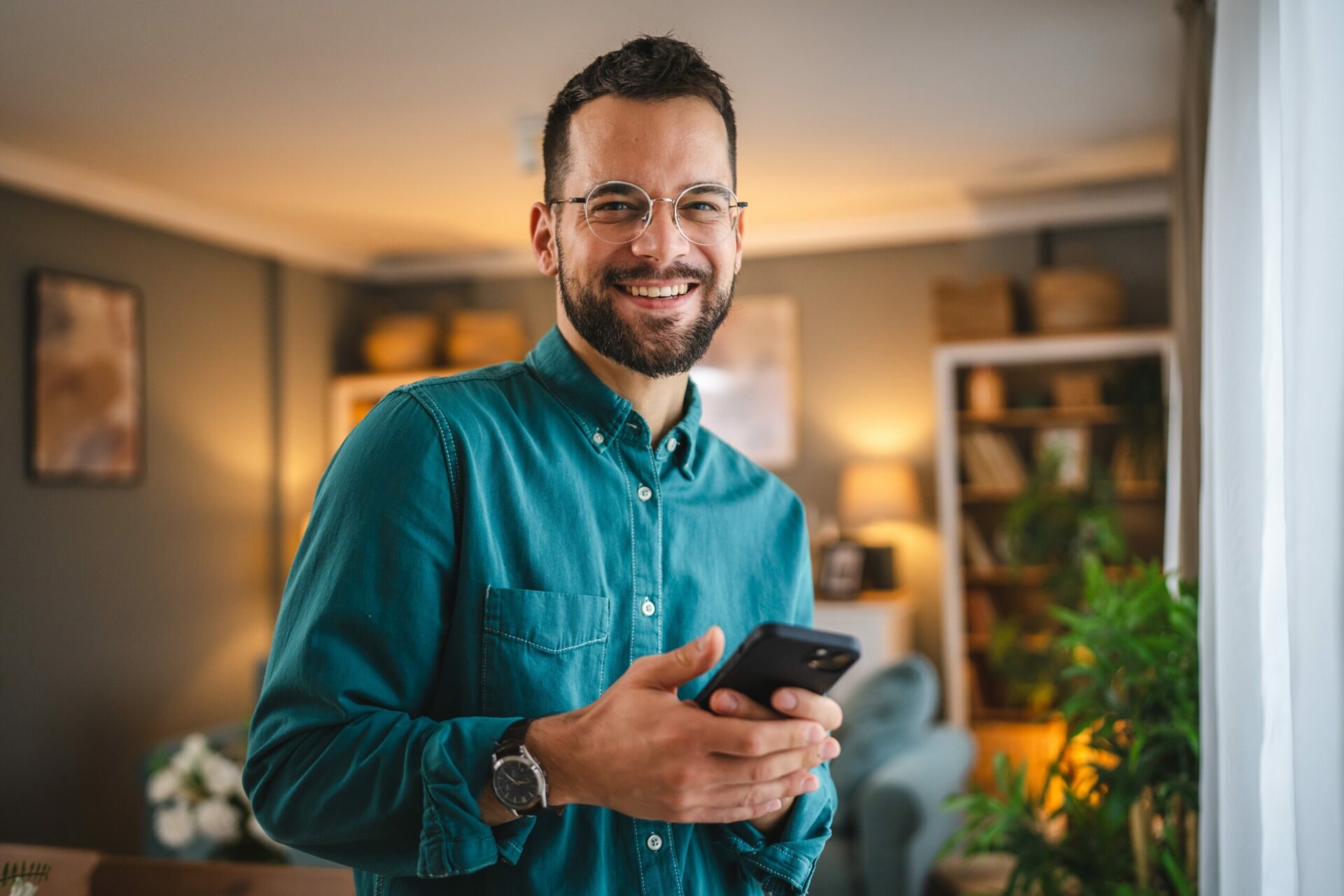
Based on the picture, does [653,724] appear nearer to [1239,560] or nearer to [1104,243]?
[1239,560]

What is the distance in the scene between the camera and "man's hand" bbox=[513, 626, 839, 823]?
78 cm

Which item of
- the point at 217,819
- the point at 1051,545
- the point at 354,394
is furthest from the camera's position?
the point at 354,394

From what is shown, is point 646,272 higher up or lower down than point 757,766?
higher up

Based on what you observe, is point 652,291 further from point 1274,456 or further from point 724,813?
point 1274,456

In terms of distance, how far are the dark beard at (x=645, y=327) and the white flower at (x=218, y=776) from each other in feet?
7.51

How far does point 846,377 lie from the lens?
18.5 ft

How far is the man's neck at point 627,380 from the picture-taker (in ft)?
3.69

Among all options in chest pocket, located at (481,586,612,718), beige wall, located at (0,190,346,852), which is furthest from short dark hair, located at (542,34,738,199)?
beige wall, located at (0,190,346,852)

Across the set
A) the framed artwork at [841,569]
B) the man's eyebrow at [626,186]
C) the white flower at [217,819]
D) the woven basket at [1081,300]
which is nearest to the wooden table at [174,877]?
the man's eyebrow at [626,186]

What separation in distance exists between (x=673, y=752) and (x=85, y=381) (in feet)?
14.2

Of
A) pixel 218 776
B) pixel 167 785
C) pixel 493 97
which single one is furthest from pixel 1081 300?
pixel 167 785

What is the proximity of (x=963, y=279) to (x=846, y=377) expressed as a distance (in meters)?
0.75

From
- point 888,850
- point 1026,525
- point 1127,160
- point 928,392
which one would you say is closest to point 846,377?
point 928,392

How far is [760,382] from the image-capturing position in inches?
226
